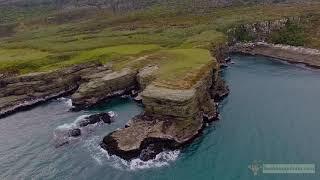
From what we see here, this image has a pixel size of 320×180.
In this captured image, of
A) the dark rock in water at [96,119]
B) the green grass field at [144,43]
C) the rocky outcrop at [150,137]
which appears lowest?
the dark rock in water at [96,119]

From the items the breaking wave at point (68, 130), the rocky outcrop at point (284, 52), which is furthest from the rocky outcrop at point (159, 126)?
the rocky outcrop at point (284, 52)

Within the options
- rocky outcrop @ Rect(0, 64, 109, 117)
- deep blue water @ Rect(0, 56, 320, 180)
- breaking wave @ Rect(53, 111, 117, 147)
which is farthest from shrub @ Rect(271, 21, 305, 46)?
breaking wave @ Rect(53, 111, 117, 147)

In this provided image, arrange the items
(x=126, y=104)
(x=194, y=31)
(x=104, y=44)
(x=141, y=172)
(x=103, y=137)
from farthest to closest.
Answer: (x=194, y=31) < (x=104, y=44) < (x=126, y=104) < (x=103, y=137) < (x=141, y=172)

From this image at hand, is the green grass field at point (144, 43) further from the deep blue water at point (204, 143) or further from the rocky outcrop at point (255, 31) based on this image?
the deep blue water at point (204, 143)

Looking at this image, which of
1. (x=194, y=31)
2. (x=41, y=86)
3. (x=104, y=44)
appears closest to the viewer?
(x=41, y=86)

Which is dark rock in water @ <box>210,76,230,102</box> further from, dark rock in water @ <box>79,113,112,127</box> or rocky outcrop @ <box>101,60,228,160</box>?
dark rock in water @ <box>79,113,112,127</box>

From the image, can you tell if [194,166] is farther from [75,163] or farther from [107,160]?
[75,163]

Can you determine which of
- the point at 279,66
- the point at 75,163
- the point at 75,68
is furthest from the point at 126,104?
the point at 279,66
